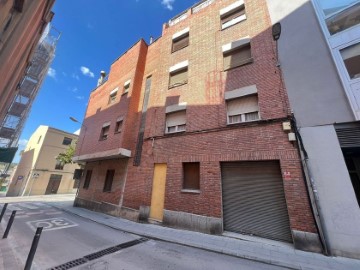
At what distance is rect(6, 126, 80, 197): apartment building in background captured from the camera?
79.8 feet

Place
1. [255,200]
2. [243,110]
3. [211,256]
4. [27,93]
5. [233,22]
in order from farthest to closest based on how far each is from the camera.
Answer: [27,93] < [233,22] < [243,110] < [255,200] < [211,256]

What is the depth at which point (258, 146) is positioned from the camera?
6586 millimetres

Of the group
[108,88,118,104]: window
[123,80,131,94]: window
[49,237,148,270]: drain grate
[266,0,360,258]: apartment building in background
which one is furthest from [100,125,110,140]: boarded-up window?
[266,0,360,258]: apartment building in background

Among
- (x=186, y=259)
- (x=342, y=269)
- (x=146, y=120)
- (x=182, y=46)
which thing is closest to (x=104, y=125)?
(x=146, y=120)

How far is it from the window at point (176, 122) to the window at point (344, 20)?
7052 millimetres

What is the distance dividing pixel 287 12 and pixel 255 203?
854 centimetres

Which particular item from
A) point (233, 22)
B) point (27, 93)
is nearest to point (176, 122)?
point (233, 22)

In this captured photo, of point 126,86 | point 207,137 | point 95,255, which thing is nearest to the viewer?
point 95,255

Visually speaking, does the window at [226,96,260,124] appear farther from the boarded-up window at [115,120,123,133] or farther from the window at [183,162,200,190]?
the boarded-up window at [115,120,123,133]

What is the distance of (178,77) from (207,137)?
4.71m

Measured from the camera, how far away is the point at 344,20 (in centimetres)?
654

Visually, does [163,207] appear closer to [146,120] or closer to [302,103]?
[146,120]

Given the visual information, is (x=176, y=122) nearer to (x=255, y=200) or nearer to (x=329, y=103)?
(x=255, y=200)

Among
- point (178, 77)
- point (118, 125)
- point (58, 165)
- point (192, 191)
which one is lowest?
point (192, 191)
